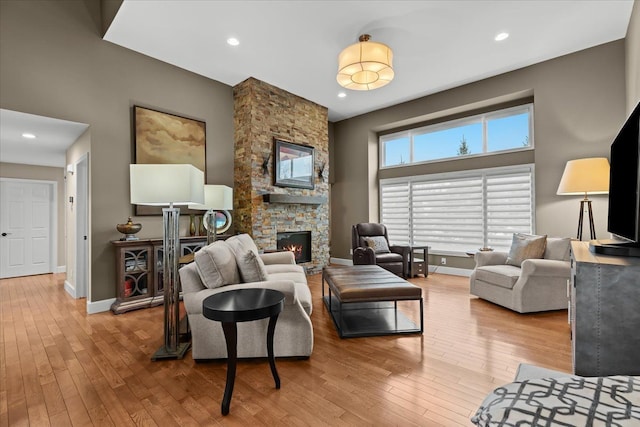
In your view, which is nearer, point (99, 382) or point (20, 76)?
point (99, 382)

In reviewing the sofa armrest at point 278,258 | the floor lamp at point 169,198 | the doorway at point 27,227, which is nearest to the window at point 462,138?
the sofa armrest at point 278,258

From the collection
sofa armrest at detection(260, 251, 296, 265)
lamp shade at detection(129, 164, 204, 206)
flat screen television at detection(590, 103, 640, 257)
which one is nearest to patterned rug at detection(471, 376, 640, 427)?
flat screen television at detection(590, 103, 640, 257)

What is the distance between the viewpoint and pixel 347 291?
2811mm

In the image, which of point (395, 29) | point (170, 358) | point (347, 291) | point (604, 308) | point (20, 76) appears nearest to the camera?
point (604, 308)

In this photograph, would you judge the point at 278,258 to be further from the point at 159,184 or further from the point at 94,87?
the point at 94,87

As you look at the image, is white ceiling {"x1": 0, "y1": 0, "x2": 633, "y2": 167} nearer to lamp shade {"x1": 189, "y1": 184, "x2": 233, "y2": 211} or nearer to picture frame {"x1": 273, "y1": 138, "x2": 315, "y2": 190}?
picture frame {"x1": 273, "y1": 138, "x2": 315, "y2": 190}

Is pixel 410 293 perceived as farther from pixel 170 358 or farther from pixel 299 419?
pixel 170 358

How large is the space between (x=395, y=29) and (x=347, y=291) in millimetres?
3218

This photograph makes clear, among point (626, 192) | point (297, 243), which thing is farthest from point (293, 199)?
point (626, 192)

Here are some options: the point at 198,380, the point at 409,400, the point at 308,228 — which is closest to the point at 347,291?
the point at 409,400

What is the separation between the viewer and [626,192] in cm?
179

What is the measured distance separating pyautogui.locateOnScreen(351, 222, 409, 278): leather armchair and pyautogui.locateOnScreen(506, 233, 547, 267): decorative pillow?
1669 mm

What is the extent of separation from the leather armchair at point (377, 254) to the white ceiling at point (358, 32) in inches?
107

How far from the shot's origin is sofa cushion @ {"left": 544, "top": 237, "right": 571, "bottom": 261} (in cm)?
356
